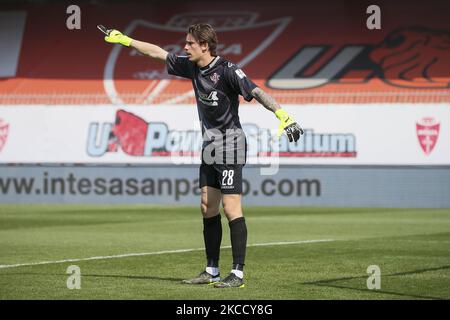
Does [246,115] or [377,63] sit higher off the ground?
[377,63]

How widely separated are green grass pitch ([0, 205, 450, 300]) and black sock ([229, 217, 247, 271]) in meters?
0.24

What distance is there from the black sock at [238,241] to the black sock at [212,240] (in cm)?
25

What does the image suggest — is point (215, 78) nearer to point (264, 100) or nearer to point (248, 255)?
point (264, 100)

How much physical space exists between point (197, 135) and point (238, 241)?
64.3ft

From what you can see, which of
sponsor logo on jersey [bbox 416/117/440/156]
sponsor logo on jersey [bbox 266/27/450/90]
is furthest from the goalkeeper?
sponsor logo on jersey [bbox 266/27/450/90]

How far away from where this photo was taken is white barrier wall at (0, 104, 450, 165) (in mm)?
26938

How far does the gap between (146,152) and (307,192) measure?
5162 millimetres

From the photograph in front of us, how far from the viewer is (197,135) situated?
28688 mm

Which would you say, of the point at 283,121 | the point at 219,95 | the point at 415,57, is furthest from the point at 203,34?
the point at 415,57

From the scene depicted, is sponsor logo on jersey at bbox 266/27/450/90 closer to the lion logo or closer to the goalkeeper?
the lion logo

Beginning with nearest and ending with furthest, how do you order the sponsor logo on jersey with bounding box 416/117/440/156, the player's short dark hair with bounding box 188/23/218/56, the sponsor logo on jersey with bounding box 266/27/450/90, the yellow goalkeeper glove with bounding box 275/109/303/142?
1. the yellow goalkeeper glove with bounding box 275/109/303/142
2. the player's short dark hair with bounding box 188/23/218/56
3. the sponsor logo on jersey with bounding box 416/117/440/156
4. the sponsor logo on jersey with bounding box 266/27/450/90

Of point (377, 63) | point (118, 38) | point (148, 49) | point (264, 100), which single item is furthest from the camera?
point (377, 63)

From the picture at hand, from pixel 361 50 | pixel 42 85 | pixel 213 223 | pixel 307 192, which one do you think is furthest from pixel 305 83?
pixel 213 223
